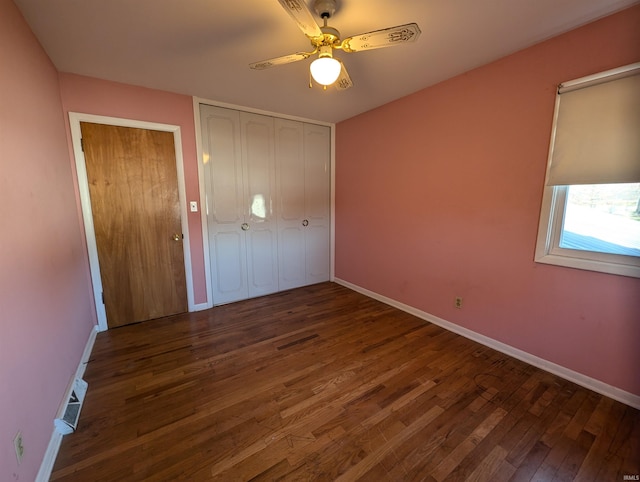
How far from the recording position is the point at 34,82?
172 centimetres

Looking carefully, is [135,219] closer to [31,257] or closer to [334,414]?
[31,257]

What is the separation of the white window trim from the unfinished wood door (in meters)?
3.44

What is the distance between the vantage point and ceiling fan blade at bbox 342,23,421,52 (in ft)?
4.26

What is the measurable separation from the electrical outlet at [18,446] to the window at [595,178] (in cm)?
321

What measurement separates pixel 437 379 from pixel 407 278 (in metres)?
1.29

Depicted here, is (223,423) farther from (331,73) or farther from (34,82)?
(34,82)

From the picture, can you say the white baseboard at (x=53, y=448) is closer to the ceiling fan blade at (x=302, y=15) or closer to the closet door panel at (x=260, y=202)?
the closet door panel at (x=260, y=202)

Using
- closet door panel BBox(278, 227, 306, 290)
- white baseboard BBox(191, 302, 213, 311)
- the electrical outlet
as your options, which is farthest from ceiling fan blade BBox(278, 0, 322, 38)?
white baseboard BBox(191, 302, 213, 311)

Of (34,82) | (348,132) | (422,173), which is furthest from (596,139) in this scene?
(34,82)

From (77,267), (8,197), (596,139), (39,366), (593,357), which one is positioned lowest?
(593,357)

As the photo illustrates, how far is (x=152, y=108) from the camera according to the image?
2686 mm

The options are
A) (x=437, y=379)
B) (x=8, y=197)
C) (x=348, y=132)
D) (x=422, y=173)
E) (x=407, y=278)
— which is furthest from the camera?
(x=348, y=132)

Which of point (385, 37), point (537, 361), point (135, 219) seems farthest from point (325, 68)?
point (537, 361)

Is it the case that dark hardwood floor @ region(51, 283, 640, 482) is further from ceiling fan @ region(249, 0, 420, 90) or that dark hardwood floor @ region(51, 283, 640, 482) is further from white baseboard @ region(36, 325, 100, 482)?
ceiling fan @ region(249, 0, 420, 90)
